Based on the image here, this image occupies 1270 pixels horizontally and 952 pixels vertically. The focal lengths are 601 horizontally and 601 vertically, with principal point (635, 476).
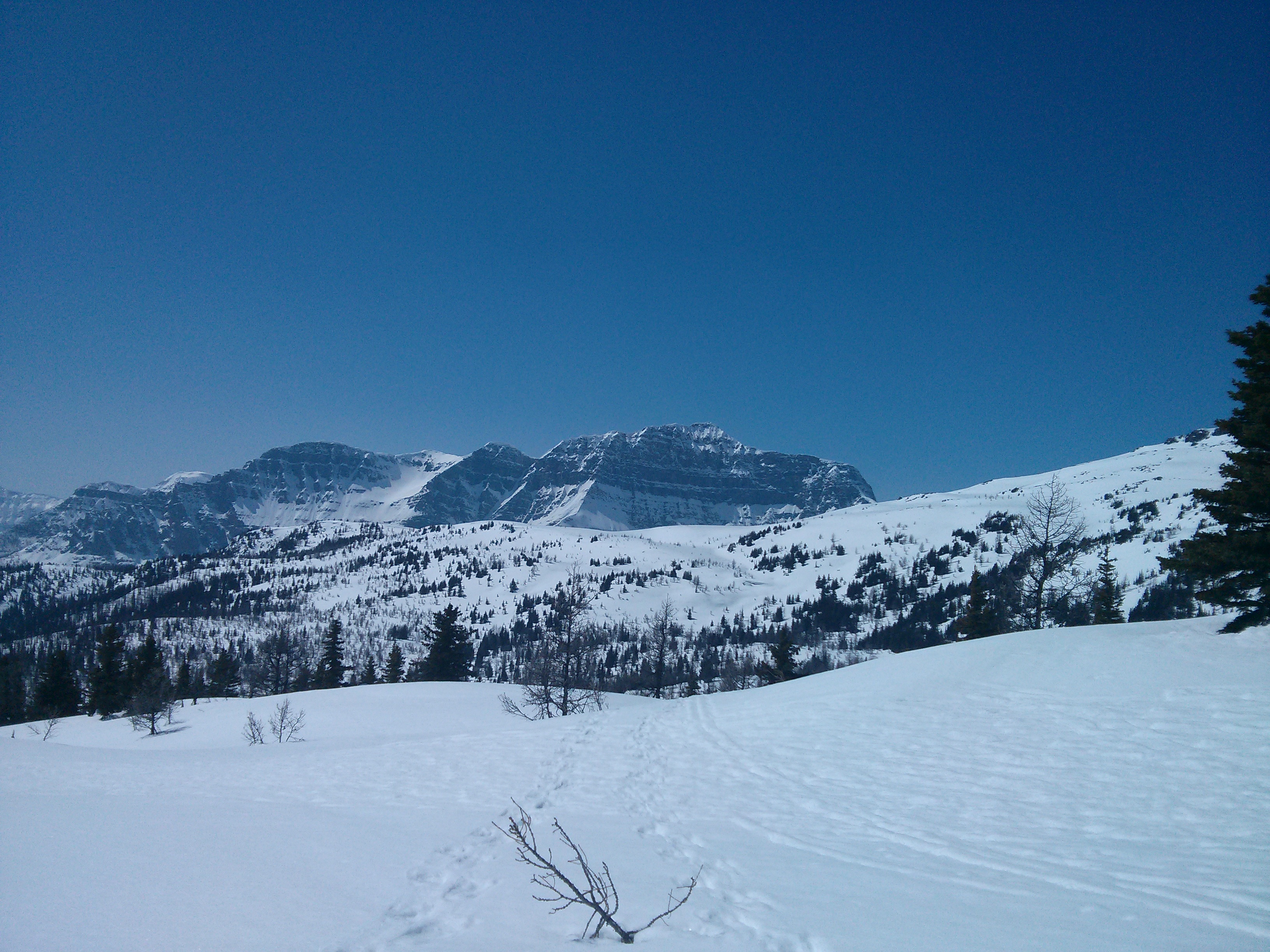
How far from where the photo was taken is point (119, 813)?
8758 millimetres

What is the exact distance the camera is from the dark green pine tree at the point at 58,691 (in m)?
57.8

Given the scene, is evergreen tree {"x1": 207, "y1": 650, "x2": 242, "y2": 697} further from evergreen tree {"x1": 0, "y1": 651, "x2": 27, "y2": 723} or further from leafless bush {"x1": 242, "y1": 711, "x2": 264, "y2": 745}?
leafless bush {"x1": 242, "y1": 711, "x2": 264, "y2": 745}

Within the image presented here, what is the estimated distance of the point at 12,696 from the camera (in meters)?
64.8

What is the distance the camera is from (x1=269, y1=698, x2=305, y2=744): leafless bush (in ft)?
103

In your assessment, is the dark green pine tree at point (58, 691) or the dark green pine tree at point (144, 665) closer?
the dark green pine tree at point (58, 691)

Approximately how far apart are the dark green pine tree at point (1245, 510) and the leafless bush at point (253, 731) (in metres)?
39.1

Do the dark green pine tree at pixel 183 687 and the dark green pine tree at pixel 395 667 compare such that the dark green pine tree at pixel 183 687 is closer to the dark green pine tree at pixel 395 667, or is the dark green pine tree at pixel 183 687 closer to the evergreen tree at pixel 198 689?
the evergreen tree at pixel 198 689

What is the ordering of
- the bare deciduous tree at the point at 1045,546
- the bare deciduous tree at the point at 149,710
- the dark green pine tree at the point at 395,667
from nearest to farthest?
the bare deciduous tree at the point at 1045,546
the bare deciduous tree at the point at 149,710
the dark green pine tree at the point at 395,667

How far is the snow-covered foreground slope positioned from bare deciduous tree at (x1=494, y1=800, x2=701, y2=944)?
18cm

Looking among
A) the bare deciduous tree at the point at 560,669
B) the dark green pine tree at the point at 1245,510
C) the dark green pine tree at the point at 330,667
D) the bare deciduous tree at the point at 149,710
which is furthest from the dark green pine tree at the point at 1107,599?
the dark green pine tree at the point at 330,667

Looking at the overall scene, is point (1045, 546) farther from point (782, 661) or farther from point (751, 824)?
→ point (751, 824)

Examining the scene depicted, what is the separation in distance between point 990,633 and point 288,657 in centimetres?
8860

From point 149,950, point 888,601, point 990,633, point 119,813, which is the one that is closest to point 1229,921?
point 149,950

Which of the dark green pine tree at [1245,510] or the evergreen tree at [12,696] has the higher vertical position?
the dark green pine tree at [1245,510]
